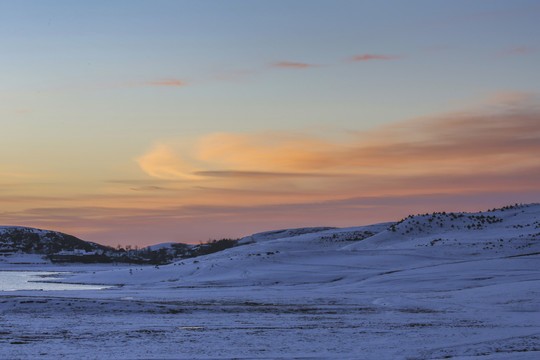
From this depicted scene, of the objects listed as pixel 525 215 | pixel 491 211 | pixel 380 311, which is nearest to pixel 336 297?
pixel 380 311

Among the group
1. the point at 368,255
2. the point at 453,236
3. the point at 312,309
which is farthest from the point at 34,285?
the point at 453,236

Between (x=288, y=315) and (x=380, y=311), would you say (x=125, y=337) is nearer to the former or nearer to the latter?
(x=288, y=315)

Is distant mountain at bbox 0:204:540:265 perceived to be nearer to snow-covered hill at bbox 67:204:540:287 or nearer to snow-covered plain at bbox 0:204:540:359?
snow-covered hill at bbox 67:204:540:287

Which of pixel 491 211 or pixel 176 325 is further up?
pixel 491 211

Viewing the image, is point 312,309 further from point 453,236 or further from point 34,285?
point 453,236

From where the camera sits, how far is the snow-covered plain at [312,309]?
59.0 feet

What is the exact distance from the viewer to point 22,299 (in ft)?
94.6

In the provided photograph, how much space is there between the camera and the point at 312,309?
28469 mm

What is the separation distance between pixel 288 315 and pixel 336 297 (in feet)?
25.9

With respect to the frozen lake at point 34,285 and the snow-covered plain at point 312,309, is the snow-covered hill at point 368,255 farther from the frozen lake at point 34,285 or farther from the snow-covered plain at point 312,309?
the frozen lake at point 34,285

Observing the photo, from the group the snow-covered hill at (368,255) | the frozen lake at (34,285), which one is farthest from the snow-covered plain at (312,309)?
the frozen lake at (34,285)

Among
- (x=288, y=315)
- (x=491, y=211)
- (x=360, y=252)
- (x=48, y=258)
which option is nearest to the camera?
(x=288, y=315)

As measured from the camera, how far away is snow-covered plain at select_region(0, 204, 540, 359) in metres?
18.0

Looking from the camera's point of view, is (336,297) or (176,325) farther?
(336,297)
